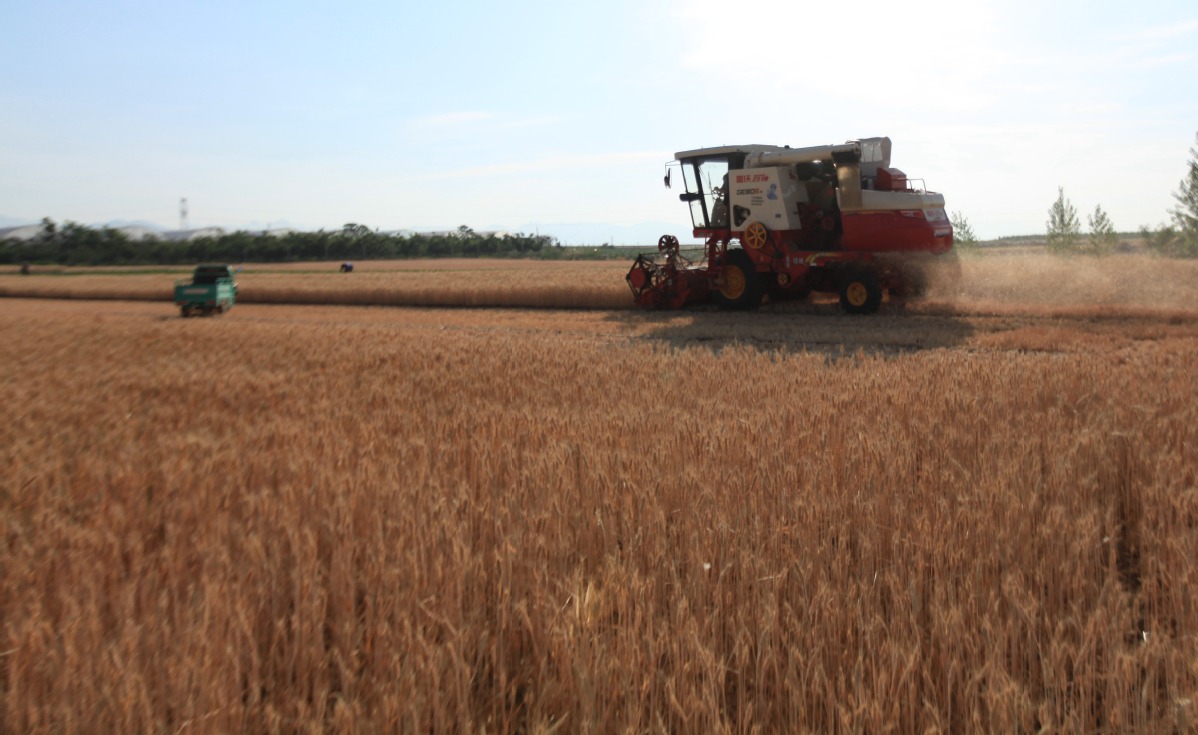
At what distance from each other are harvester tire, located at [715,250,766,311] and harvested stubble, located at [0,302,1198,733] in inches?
426

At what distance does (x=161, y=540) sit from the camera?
3.29 m

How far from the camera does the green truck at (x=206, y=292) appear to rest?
25.0 metres

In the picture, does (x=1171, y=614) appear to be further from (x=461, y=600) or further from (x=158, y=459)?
(x=158, y=459)

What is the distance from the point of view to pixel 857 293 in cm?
1511

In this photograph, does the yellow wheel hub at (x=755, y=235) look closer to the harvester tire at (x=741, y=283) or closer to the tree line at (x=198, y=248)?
the harvester tire at (x=741, y=283)

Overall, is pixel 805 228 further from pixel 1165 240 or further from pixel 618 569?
pixel 1165 240

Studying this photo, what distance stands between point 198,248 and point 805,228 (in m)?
70.5

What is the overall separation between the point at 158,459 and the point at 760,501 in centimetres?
325

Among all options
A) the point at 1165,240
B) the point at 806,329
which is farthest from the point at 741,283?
the point at 1165,240

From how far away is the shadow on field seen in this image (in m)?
11.5

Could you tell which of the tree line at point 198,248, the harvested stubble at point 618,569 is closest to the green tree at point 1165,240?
the harvested stubble at point 618,569

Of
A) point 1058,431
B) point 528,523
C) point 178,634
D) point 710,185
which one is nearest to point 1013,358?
point 1058,431

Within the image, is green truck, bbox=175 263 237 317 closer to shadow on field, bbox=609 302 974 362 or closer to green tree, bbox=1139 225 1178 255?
shadow on field, bbox=609 302 974 362

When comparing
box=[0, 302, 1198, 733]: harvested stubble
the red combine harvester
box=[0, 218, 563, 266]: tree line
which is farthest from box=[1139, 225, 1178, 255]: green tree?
box=[0, 218, 563, 266]: tree line
